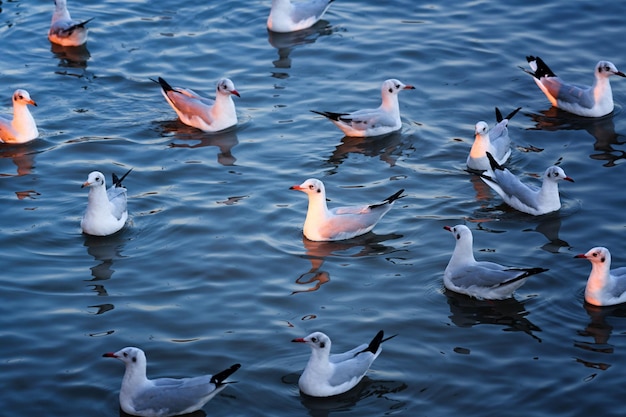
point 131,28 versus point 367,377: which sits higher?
point 131,28

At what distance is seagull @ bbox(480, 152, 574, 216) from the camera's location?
1434 cm

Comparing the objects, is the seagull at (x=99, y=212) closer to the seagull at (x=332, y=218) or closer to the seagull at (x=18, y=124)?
the seagull at (x=332, y=218)

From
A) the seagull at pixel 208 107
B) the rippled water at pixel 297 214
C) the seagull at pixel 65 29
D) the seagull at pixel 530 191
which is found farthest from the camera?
the seagull at pixel 65 29

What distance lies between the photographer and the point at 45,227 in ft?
47.2

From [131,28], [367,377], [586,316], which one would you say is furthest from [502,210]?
[131,28]

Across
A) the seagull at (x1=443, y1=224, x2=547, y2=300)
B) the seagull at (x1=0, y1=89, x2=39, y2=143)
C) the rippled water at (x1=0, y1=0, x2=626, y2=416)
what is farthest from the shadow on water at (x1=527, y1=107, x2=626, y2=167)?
the seagull at (x1=0, y1=89, x2=39, y2=143)

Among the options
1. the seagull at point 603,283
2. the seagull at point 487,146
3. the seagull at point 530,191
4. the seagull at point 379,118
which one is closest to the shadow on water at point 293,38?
the seagull at point 379,118

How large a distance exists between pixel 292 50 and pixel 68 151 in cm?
551

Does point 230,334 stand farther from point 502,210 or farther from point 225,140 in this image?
point 225,140

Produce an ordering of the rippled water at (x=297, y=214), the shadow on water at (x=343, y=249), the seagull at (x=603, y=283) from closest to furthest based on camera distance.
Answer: the rippled water at (x=297, y=214) < the seagull at (x=603, y=283) < the shadow on water at (x=343, y=249)

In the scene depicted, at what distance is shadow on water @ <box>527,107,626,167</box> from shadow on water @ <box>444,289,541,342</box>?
4633 mm

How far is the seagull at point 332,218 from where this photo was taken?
13.9 metres

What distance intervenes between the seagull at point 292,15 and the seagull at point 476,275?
9.45 metres

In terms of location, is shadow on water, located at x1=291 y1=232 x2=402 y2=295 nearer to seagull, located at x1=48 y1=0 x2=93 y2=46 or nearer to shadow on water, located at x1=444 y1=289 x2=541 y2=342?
shadow on water, located at x1=444 y1=289 x2=541 y2=342
